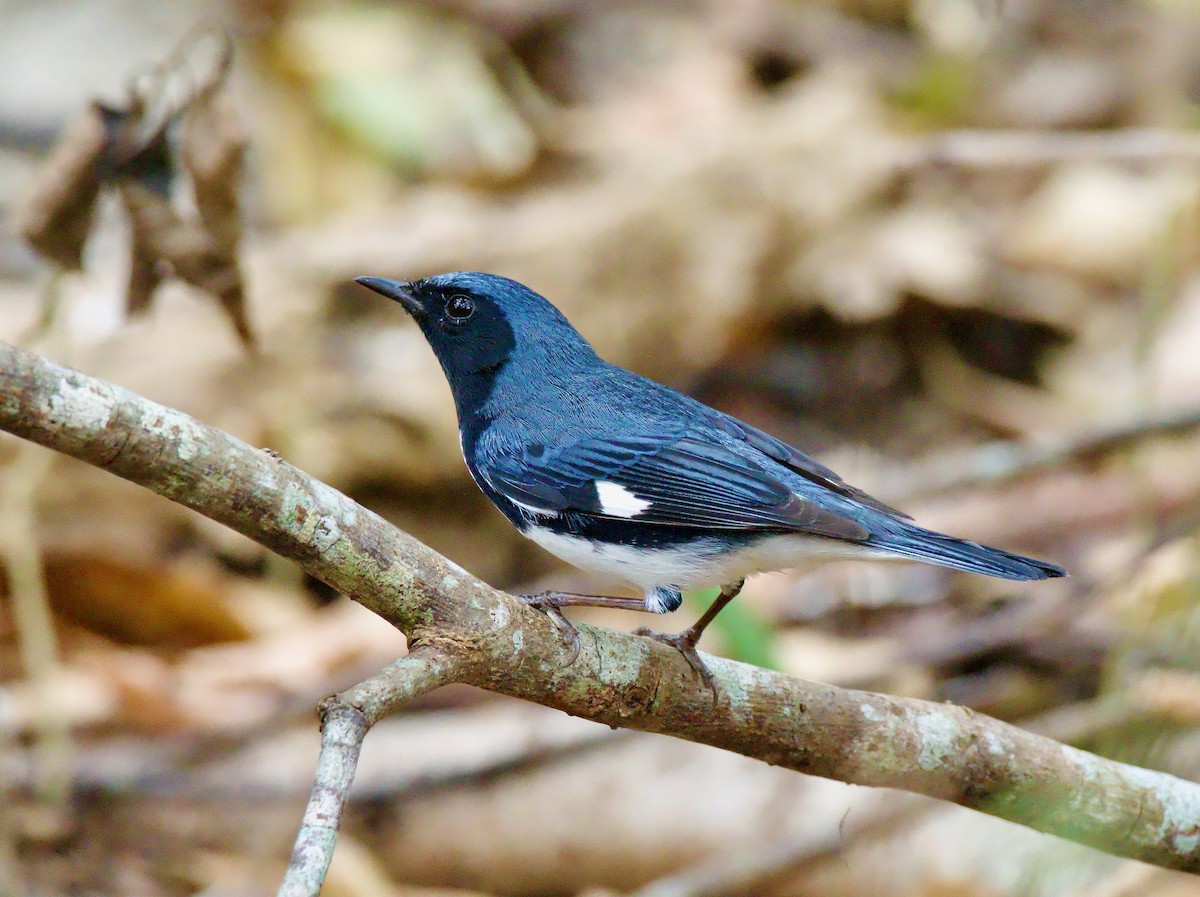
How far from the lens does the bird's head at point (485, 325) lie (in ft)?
13.2

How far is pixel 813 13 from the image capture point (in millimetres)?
10102

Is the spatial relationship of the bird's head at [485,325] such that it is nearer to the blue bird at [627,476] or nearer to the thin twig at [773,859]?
the blue bird at [627,476]

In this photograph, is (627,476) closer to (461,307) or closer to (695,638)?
(695,638)

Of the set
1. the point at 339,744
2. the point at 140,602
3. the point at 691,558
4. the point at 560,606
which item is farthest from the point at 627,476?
the point at 140,602

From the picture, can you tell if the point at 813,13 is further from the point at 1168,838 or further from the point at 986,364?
the point at 1168,838

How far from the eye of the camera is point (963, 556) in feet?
10.6

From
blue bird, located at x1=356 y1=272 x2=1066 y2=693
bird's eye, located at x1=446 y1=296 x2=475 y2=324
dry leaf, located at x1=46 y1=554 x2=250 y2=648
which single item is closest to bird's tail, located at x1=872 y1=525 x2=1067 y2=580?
blue bird, located at x1=356 y1=272 x2=1066 y2=693

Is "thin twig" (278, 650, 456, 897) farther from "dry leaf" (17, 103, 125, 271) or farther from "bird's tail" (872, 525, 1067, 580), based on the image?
"dry leaf" (17, 103, 125, 271)

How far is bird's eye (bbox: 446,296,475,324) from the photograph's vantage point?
4055 mm

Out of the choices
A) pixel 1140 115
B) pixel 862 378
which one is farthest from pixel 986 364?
pixel 1140 115

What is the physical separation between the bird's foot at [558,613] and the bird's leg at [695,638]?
11.2 inches

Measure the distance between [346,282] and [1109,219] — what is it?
184 inches

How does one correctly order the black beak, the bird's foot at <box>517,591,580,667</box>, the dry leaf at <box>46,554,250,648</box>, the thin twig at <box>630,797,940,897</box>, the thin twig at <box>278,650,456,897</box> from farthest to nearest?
the dry leaf at <box>46,554,250,648</box>
the thin twig at <box>630,797,940,897</box>
the black beak
the bird's foot at <box>517,591,580,667</box>
the thin twig at <box>278,650,456,897</box>

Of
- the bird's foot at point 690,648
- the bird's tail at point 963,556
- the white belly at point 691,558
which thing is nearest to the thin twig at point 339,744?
the bird's foot at point 690,648
